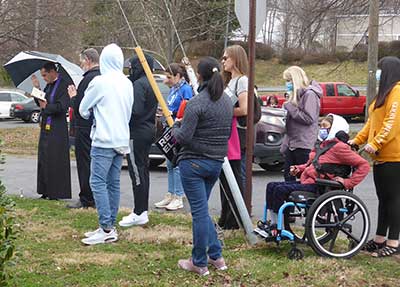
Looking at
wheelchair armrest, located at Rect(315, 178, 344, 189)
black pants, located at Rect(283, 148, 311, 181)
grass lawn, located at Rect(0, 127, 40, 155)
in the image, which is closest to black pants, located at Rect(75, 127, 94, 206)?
black pants, located at Rect(283, 148, 311, 181)

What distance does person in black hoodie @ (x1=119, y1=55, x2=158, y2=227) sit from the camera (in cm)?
783

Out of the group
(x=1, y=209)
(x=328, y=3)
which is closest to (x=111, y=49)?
(x=1, y=209)

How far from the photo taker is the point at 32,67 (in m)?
9.74

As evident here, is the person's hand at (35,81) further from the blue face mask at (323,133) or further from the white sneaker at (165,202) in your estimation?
the blue face mask at (323,133)

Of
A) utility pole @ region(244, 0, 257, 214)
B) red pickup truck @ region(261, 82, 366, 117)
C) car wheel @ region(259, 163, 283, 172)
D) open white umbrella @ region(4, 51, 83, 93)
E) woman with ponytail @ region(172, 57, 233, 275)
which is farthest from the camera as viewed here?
red pickup truck @ region(261, 82, 366, 117)

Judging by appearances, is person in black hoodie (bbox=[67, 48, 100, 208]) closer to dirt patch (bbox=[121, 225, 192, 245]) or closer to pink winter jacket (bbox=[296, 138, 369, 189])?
dirt patch (bbox=[121, 225, 192, 245])

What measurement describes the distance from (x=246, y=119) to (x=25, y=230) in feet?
8.94

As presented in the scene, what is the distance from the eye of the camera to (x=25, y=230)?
771 centimetres

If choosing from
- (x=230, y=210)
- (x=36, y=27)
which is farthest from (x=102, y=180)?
(x=36, y=27)

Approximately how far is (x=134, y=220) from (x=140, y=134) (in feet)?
3.22

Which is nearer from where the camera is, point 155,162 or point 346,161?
point 346,161

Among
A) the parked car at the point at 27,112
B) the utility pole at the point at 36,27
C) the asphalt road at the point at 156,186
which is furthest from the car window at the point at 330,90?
the asphalt road at the point at 156,186

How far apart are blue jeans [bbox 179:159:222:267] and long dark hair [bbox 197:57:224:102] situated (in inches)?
22.3

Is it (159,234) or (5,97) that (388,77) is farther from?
(5,97)
